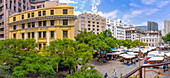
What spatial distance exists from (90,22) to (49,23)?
A: 3945cm

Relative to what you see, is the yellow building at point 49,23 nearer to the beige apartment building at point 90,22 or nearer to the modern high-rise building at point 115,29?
the beige apartment building at point 90,22

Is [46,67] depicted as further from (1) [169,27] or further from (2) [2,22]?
(1) [169,27]

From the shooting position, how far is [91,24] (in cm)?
6106

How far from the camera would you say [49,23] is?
77.7 feet

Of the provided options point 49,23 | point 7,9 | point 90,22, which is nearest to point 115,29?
point 90,22

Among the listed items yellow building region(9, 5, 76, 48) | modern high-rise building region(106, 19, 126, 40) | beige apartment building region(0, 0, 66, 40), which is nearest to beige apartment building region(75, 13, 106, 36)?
modern high-rise building region(106, 19, 126, 40)

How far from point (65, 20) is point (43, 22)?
5.24m

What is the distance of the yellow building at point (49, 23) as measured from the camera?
22984 millimetres

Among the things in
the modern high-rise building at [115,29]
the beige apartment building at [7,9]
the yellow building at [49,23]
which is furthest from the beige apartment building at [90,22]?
the yellow building at [49,23]

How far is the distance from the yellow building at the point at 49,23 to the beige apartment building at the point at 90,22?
1368 inches

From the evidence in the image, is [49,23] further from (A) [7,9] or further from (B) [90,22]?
(B) [90,22]

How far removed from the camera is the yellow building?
75.4ft

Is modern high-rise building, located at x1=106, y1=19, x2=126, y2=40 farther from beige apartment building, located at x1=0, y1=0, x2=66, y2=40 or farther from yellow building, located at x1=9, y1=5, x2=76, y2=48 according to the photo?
yellow building, located at x1=9, y1=5, x2=76, y2=48

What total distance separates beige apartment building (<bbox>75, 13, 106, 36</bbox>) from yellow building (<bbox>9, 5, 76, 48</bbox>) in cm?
3474
